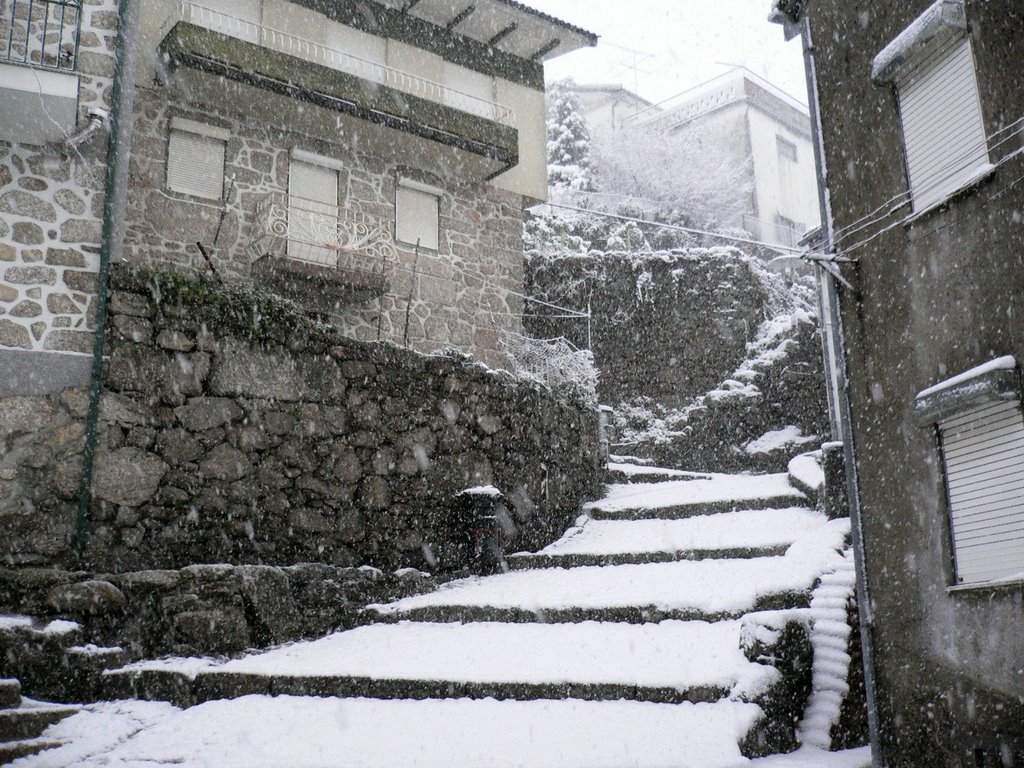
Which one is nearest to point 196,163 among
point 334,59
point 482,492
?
point 334,59

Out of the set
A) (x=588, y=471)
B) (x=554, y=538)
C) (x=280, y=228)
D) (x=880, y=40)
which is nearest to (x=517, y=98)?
(x=280, y=228)

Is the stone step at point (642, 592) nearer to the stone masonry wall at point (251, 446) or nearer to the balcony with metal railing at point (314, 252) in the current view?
the stone masonry wall at point (251, 446)

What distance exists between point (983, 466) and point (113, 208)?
6366 millimetres

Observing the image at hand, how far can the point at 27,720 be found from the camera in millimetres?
4926

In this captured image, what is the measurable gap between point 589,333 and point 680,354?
1679mm

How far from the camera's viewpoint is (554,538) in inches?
383

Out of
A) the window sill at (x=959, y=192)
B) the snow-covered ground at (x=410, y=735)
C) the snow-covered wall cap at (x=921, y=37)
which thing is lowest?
the snow-covered ground at (x=410, y=735)

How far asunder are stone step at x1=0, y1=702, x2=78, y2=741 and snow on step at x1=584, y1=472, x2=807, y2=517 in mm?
6220

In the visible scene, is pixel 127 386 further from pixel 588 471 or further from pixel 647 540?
pixel 588 471

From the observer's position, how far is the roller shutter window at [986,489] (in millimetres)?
4926

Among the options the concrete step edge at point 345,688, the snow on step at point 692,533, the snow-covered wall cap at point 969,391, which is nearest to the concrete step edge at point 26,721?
the concrete step edge at point 345,688

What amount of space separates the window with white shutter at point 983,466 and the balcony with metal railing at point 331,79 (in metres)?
8.07

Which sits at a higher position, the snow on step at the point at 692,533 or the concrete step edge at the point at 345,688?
the snow on step at the point at 692,533

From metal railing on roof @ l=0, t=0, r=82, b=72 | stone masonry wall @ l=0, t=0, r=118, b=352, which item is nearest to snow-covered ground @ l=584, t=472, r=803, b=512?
stone masonry wall @ l=0, t=0, r=118, b=352
